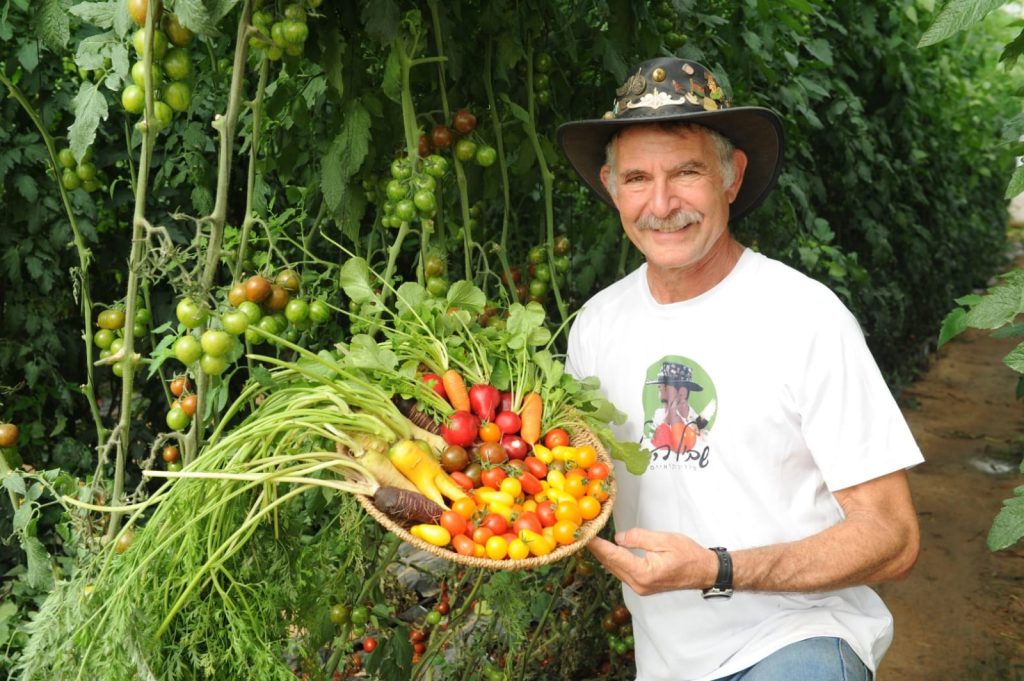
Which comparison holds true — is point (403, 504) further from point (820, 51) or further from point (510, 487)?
point (820, 51)

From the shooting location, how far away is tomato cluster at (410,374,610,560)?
1675mm

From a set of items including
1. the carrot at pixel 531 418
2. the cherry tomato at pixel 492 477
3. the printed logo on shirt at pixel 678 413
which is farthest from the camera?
the printed logo on shirt at pixel 678 413

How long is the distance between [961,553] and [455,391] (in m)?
3.52

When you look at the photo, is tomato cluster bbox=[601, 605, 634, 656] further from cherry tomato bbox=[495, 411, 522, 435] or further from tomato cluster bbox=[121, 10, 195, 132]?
tomato cluster bbox=[121, 10, 195, 132]

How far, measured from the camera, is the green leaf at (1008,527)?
1.89 meters

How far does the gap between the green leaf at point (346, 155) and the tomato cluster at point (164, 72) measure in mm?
448

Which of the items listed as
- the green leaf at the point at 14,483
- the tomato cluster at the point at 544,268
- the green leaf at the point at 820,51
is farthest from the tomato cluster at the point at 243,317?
the green leaf at the point at 820,51

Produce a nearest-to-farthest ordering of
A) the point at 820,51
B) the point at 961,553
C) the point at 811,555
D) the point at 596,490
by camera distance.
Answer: the point at 596,490 → the point at 811,555 → the point at 820,51 → the point at 961,553

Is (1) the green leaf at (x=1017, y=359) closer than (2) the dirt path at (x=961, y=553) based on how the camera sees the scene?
Yes

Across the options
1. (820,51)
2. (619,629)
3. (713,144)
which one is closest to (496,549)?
(713,144)

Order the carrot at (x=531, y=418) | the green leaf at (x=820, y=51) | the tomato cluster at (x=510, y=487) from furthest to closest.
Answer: the green leaf at (x=820, y=51) → the carrot at (x=531, y=418) → the tomato cluster at (x=510, y=487)

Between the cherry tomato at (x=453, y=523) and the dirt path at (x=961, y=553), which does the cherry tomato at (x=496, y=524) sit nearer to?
the cherry tomato at (x=453, y=523)

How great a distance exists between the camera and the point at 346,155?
2129 millimetres

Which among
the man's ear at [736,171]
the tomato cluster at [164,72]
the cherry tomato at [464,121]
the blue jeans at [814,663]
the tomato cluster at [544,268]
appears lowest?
the blue jeans at [814,663]
